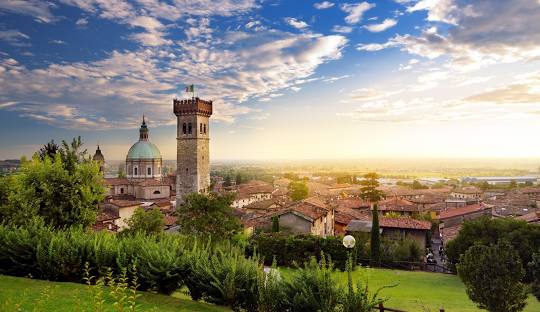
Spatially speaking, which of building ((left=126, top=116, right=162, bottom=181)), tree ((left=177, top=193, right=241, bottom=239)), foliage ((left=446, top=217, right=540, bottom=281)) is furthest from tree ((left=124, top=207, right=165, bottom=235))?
building ((left=126, top=116, right=162, bottom=181))

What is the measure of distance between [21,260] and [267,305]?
10.3m

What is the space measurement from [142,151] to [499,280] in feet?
251

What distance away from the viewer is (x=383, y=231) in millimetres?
44000

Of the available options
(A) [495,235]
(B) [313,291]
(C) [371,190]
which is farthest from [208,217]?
(C) [371,190]

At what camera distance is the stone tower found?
184 feet

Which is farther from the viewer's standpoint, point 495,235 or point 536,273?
point 495,235

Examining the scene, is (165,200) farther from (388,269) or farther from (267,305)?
(267,305)

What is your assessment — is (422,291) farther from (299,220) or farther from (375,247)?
(299,220)

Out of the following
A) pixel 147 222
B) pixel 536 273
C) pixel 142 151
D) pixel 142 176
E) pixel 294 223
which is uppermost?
pixel 142 151

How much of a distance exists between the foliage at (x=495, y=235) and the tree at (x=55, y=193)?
29.0m

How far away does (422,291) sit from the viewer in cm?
2462

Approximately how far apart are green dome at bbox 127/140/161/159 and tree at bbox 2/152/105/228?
62.5 metres

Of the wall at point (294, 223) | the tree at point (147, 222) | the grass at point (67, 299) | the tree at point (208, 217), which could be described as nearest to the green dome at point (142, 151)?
the wall at point (294, 223)

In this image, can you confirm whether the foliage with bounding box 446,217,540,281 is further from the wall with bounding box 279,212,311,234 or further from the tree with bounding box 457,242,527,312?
the tree with bounding box 457,242,527,312
